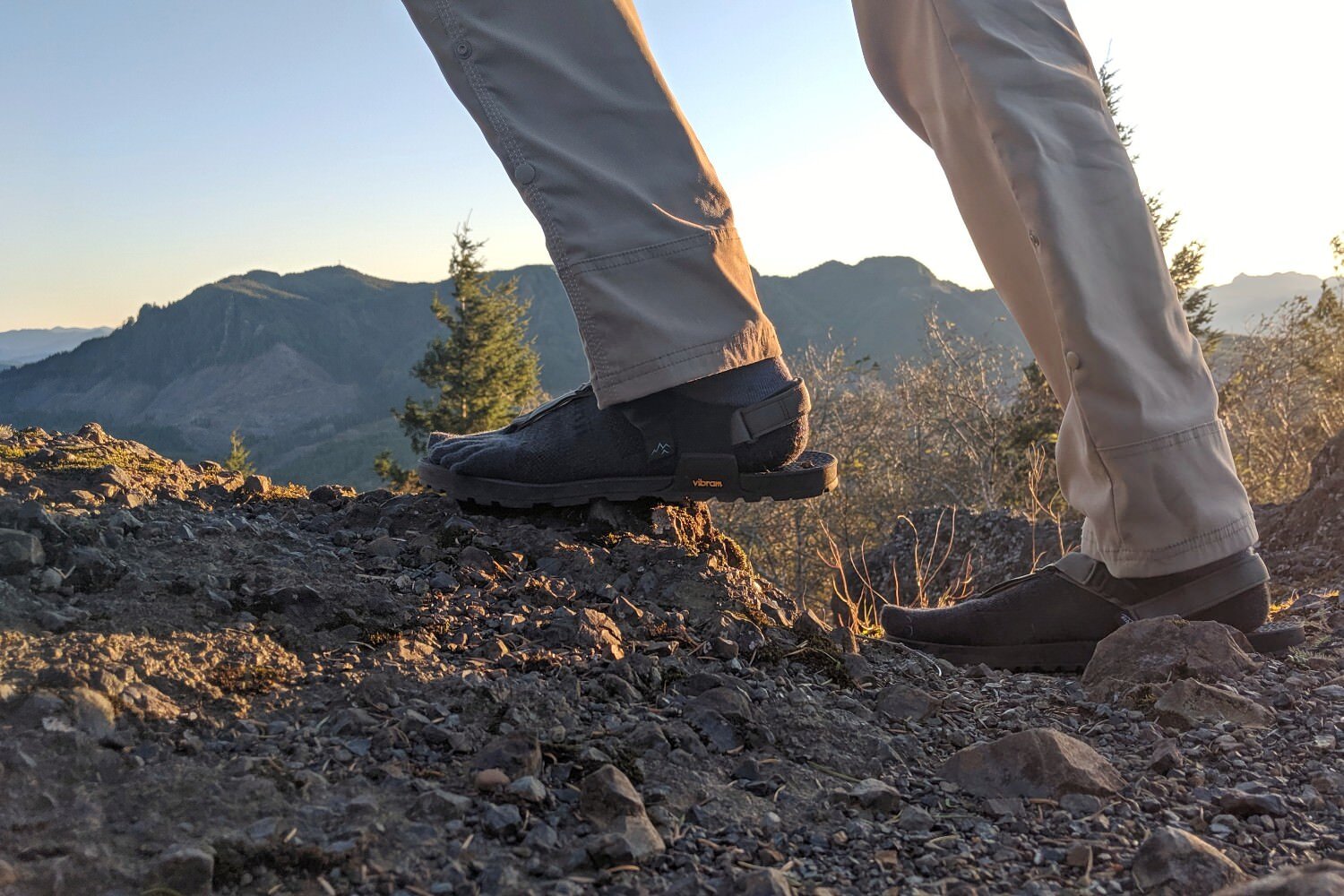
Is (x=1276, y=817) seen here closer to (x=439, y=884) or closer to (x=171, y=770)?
(x=439, y=884)

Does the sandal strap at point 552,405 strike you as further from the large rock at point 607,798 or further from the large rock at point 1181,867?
the large rock at point 1181,867

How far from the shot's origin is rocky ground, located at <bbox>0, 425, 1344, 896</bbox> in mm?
1009

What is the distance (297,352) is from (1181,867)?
16615 centimetres

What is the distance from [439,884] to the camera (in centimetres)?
95

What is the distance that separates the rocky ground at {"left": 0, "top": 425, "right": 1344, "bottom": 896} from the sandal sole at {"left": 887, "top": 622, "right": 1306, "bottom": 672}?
73 mm

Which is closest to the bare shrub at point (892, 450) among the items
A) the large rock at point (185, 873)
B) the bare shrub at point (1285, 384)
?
the bare shrub at point (1285, 384)

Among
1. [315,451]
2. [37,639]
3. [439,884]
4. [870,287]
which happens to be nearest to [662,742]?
[439,884]

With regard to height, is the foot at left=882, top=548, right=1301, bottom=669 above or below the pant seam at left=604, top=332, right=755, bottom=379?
below

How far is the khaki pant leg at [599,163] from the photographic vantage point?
5.89ft

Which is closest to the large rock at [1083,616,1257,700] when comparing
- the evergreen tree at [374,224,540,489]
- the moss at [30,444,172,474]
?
the moss at [30,444,172,474]

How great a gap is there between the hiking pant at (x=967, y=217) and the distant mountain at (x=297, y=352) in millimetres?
109286

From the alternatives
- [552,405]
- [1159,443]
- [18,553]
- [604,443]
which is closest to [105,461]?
[18,553]

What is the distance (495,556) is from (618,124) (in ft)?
3.05

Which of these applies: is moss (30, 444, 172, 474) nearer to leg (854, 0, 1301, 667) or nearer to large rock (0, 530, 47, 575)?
large rock (0, 530, 47, 575)
